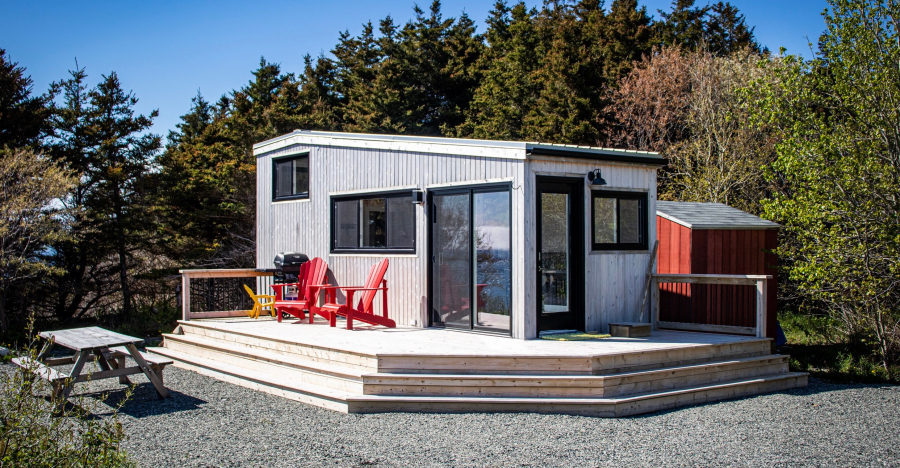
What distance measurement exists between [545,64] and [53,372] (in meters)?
19.2

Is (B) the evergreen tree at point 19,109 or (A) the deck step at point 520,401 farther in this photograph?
(B) the evergreen tree at point 19,109

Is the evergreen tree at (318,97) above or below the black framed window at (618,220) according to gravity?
above

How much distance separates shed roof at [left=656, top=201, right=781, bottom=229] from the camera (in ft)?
28.0

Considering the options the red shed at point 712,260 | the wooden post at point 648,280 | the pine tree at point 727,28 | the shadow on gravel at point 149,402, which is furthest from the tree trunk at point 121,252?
the pine tree at point 727,28

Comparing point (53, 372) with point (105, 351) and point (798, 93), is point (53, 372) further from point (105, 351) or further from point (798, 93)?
point (798, 93)

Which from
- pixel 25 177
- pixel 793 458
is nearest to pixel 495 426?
pixel 793 458

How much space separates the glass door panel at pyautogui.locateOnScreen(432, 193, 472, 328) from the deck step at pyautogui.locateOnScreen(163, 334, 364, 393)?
1840 mm

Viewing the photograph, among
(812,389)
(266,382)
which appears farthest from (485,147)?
(812,389)

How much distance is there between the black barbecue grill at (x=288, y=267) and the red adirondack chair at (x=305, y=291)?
3.7 inches

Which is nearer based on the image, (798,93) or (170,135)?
(798,93)

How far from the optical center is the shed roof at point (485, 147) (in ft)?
23.0

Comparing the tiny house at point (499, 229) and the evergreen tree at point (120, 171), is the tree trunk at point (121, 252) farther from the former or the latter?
the tiny house at point (499, 229)

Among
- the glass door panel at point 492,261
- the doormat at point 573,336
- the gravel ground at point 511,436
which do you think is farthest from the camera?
the glass door panel at point 492,261

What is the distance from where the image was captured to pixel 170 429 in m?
5.35
